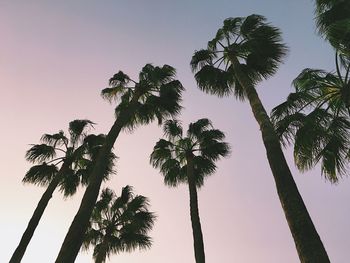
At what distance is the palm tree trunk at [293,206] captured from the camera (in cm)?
579

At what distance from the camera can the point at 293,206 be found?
6.76 m

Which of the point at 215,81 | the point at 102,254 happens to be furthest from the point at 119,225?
the point at 215,81

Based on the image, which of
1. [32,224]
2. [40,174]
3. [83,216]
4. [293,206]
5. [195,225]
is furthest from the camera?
[40,174]

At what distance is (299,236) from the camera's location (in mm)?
6156

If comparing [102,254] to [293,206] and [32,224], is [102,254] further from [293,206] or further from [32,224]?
[293,206]

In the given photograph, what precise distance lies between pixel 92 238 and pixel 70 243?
1135 centimetres

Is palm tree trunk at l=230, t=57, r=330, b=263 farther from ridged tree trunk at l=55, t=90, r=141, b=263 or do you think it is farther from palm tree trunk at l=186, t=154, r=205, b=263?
palm tree trunk at l=186, t=154, r=205, b=263

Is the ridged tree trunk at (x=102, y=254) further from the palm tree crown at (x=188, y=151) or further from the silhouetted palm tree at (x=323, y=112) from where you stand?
the silhouetted palm tree at (x=323, y=112)

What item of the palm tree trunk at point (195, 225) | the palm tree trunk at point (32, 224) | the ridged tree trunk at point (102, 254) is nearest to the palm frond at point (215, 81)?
the palm tree trunk at point (195, 225)

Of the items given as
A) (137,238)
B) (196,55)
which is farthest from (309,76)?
(137,238)

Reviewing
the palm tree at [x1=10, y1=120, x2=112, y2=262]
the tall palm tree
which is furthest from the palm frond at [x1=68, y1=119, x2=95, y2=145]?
the tall palm tree

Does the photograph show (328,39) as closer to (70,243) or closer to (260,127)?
(260,127)

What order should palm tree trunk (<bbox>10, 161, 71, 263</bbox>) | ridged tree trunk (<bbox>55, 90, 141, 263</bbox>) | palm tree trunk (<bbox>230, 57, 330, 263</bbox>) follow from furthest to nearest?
palm tree trunk (<bbox>10, 161, 71, 263</bbox>) < ridged tree trunk (<bbox>55, 90, 141, 263</bbox>) < palm tree trunk (<bbox>230, 57, 330, 263</bbox>)

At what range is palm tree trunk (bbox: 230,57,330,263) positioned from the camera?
19.0ft
